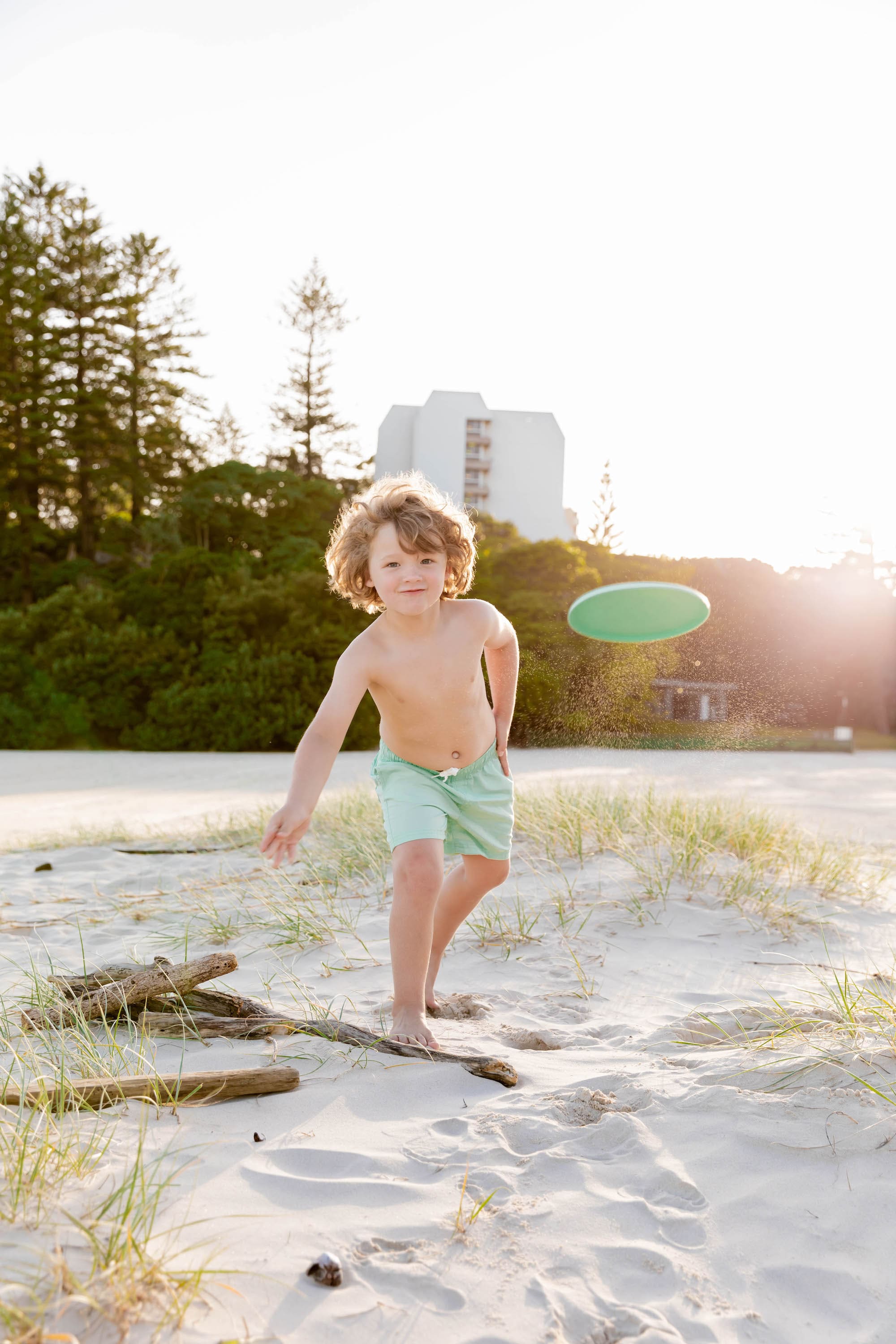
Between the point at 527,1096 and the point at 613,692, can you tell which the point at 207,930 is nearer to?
the point at 527,1096

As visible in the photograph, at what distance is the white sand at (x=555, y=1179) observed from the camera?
129cm

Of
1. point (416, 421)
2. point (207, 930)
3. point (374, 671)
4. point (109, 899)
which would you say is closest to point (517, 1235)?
point (374, 671)

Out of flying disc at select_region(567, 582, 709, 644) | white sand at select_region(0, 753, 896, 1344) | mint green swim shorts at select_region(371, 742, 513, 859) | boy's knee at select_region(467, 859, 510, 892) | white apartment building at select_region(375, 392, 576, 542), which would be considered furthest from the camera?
white apartment building at select_region(375, 392, 576, 542)

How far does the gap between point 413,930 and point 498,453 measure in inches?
1354

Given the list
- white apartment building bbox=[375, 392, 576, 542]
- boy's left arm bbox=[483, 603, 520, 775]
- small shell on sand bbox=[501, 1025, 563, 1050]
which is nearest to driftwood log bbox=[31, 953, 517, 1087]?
small shell on sand bbox=[501, 1025, 563, 1050]

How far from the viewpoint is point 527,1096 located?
1.98 m

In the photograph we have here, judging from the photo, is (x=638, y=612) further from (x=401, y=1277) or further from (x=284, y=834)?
(x=401, y=1277)

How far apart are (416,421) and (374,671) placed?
3368cm

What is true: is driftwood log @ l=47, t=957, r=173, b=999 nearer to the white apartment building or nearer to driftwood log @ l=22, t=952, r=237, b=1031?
driftwood log @ l=22, t=952, r=237, b=1031

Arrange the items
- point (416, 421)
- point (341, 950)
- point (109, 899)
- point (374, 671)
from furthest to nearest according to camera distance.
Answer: point (416, 421), point (109, 899), point (341, 950), point (374, 671)

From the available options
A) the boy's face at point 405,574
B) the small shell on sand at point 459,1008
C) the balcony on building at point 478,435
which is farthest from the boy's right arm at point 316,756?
the balcony on building at point 478,435

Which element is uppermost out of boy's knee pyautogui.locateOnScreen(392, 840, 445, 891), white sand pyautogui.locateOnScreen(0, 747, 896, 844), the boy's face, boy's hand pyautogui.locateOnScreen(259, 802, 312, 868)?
the boy's face

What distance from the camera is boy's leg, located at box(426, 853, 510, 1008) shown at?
8.57 feet

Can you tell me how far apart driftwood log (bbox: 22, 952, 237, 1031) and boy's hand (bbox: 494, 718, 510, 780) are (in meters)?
0.92
